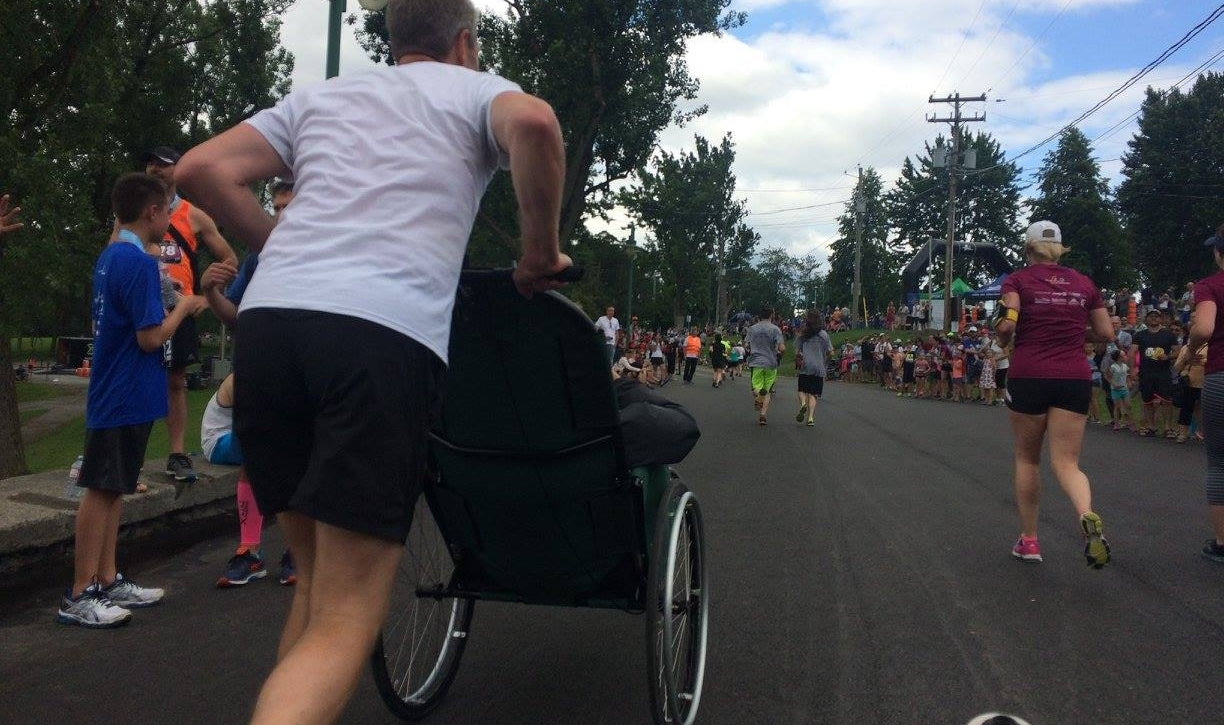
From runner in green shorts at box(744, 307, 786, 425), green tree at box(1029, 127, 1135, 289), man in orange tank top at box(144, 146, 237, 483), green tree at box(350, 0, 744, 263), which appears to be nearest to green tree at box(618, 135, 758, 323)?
green tree at box(1029, 127, 1135, 289)

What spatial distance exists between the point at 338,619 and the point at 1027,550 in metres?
4.67

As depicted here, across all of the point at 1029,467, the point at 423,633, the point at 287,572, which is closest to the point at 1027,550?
the point at 1029,467

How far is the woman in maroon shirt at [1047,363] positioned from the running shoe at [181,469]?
478 cm

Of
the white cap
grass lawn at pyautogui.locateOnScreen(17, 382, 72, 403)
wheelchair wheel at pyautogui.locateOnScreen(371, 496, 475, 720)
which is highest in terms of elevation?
the white cap

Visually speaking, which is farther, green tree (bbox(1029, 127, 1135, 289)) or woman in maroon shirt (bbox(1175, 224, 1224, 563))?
green tree (bbox(1029, 127, 1135, 289))

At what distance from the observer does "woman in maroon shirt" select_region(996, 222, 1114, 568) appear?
17.8 ft

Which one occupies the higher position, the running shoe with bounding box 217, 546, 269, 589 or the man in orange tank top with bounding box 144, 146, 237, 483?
the man in orange tank top with bounding box 144, 146, 237, 483

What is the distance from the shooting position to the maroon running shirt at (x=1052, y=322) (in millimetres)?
5477

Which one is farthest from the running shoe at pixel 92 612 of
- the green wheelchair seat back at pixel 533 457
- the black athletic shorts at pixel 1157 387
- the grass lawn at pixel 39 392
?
the grass lawn at pixel 39 392

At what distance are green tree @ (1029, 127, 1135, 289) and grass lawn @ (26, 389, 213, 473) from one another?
54006mm

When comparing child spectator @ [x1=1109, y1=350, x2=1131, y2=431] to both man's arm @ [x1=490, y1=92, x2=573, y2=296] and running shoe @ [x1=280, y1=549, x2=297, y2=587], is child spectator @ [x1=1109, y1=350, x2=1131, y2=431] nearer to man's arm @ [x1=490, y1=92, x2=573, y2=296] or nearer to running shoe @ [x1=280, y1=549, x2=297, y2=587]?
running shoe @ [x1=280, y1=549, x2=297, y2=587]

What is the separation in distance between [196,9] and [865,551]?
2050 centimetres

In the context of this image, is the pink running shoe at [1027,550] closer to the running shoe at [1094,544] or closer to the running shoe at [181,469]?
the running shoe at [1094,544]

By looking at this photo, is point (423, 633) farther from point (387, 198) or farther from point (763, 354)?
point (763, 354)
